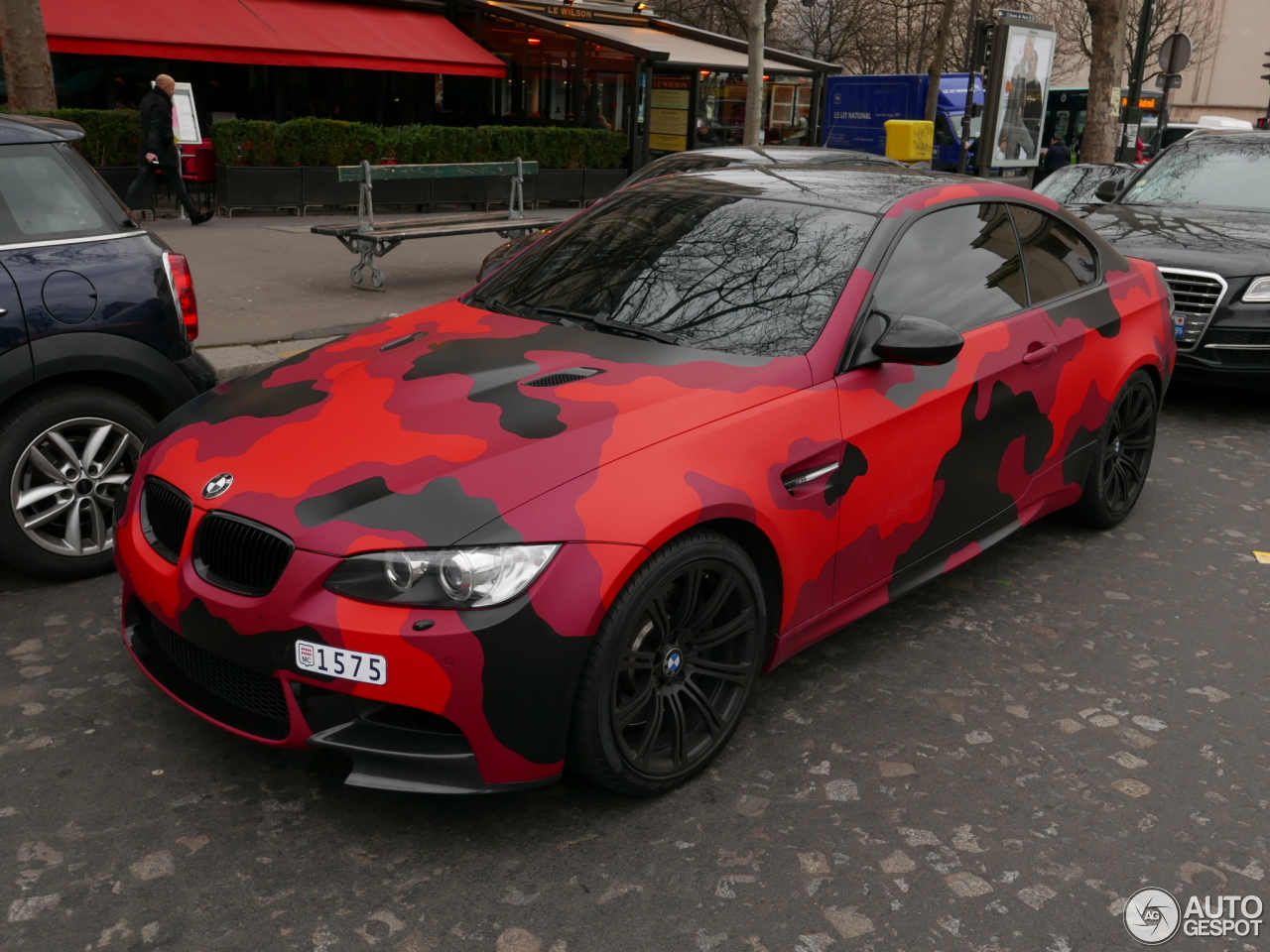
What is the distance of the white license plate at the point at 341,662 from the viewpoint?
9.12 ft

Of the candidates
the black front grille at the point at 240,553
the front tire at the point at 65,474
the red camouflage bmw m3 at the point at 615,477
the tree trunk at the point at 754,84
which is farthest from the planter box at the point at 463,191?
the black front grille at the point at 240,553

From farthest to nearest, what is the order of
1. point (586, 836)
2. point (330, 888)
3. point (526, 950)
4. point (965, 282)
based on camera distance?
1. point (965, 282)
2. point (586, 836)
3. point (330, 888)
4. point (526, 950)

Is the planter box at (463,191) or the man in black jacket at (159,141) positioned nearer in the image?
the man in black jacket at (159,141)

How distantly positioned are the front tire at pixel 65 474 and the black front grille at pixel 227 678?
137cm

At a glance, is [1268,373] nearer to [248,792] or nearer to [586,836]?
[586,836]

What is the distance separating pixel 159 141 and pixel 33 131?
1097 centimetres

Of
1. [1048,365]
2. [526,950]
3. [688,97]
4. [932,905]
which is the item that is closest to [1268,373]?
[1048,365]

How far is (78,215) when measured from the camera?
15.4ft

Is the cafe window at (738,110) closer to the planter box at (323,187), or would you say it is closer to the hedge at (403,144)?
the hedge at (403,144)

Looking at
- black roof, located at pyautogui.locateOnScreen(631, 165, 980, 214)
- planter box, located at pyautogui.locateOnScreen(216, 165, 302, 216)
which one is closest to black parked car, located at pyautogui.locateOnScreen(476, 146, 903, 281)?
black roof, located at pyautogui.locateOnScreen(631, 165, 980, 214)

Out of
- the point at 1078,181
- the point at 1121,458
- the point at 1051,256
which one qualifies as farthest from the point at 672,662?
the point at 1078,181

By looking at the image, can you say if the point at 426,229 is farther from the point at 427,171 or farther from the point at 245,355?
the point at 245,355

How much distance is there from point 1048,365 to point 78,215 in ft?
12.7

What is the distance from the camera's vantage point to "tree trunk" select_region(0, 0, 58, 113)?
43.3 ft
